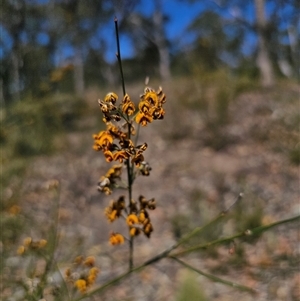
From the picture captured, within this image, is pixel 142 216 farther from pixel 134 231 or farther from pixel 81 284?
pixel 81 284

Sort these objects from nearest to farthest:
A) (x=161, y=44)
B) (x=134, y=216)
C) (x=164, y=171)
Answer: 1. (x=134, y=216)
2. (x=164, y=171)
3. (x=161, y=44)

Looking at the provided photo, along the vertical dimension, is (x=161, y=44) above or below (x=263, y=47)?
above

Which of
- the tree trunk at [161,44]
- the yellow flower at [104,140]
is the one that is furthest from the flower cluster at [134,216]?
the tree trunk at [161,44]

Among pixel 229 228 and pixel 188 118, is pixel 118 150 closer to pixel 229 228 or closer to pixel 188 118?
pixel 229 228

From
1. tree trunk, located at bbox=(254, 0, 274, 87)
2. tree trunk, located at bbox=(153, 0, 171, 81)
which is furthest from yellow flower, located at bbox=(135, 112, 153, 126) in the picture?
tree trunk, located at bbox=(153, 0, 171, 81)

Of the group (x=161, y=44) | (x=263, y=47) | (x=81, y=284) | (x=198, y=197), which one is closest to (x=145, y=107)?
(x=81, y=284)

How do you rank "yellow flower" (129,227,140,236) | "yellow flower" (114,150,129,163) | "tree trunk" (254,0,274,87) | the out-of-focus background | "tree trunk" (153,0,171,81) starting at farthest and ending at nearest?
"tree trunk" (153,0,171,81), "tree trunk" (254,0,274,87), the out-of-focus background, "yellow flower" (129,227,140,236), "yellow flower" (114,150,129,163)

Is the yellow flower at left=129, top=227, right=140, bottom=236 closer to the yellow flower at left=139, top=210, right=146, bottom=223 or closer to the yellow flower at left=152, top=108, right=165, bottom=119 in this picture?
the yellow flower at left=139, top=210, right=146, bottom=223

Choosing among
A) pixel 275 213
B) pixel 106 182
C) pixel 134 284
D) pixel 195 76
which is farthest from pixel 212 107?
pixel 106 182

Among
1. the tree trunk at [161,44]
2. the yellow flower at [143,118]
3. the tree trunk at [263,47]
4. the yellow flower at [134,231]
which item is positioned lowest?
the yellow flower at [134,231]

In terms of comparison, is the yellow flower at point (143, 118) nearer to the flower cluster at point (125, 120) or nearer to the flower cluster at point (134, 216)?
the flower cluster at point (125, 120)

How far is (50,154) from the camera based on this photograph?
3.42 metres

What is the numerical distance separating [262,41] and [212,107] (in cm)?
279

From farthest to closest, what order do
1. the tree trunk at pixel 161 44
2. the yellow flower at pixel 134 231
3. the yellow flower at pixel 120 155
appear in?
the tree trunk at pixel 161 44
the yellow flower at pixel 134 231
the yellow flower at pixel 120 155
